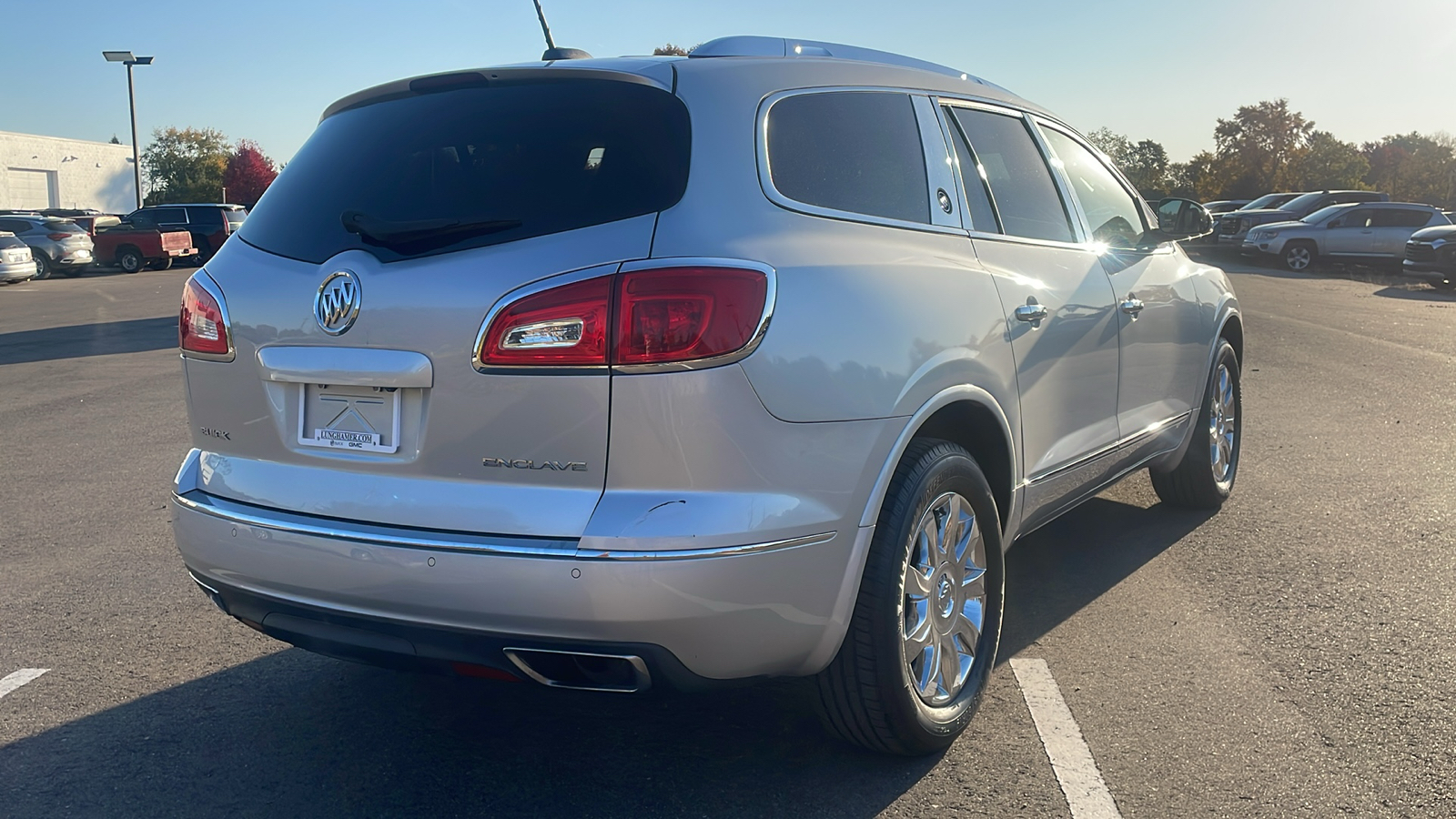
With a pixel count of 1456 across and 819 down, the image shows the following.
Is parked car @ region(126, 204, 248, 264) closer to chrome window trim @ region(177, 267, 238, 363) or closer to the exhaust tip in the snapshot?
chrome window trim @ region(177, 267, 238, 363)

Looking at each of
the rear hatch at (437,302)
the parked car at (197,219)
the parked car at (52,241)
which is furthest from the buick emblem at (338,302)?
the parked car at (197,219)

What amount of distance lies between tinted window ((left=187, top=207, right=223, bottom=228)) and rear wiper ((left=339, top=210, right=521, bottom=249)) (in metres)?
35.6

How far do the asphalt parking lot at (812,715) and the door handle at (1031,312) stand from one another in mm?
1143

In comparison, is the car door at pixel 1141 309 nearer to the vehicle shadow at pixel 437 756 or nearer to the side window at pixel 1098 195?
the side window at pixel 1098 195

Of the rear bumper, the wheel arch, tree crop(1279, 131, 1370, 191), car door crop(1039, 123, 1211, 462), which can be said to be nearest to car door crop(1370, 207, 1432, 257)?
car door crop(1039, 123, 1211, 462)

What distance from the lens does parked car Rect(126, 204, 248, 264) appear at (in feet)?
113

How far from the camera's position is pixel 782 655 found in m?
2.84

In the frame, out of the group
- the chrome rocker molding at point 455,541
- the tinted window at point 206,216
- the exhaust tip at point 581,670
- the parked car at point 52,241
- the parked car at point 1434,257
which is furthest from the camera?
the tinted window at point 206,216

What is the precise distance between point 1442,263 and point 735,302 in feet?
79.9

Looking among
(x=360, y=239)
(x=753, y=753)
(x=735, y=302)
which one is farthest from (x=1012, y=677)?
(x=360, y=239)

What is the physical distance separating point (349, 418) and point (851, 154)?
1.50 metres

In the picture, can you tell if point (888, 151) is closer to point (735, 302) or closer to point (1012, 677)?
point (735, 302)

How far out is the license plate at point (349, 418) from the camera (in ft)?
9.33

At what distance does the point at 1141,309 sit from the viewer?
4750 mm
